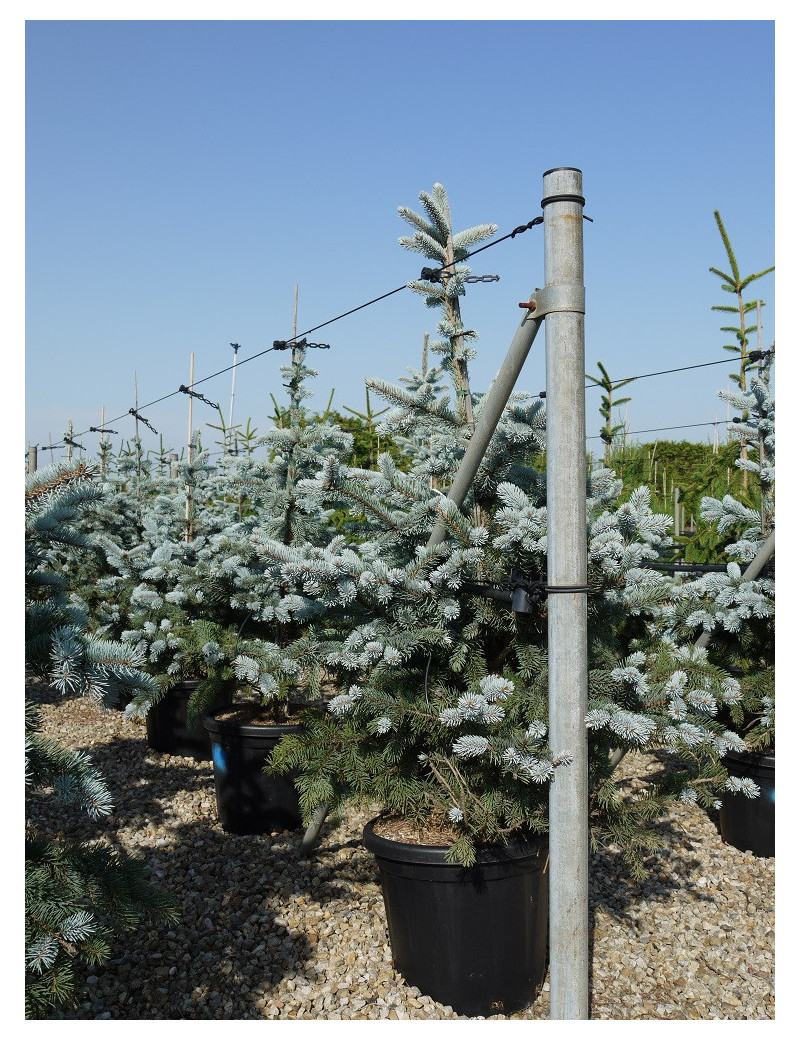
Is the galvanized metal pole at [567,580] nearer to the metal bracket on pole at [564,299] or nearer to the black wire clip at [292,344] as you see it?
the metal bracket on pole at [564,299]

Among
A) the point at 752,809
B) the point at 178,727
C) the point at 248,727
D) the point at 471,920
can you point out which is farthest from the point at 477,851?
the point at 178,727

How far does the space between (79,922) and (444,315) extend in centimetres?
239

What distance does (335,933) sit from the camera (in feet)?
11.3

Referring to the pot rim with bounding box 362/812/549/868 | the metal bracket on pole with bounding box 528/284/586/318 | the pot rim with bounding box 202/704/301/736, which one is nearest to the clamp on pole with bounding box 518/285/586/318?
the metal bracket on pole with bounding box 528/284/586/318

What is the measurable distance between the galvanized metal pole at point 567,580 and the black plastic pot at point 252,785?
231 centimetres

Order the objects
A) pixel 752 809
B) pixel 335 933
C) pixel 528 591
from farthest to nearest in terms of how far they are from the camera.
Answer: pixel 752 809 < pixel 335 933 < pixel 528 591

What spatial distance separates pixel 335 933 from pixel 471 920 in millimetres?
830

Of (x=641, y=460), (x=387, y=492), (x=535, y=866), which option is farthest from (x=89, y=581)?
(x=641, y=460)

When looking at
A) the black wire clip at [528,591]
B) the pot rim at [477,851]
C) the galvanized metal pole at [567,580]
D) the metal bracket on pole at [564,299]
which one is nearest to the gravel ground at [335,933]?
the pot rim at [477,851]

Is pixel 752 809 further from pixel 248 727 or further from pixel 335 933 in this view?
pixel 248 727

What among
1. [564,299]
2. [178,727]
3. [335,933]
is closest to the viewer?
[564,299]

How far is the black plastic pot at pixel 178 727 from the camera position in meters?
5.82
